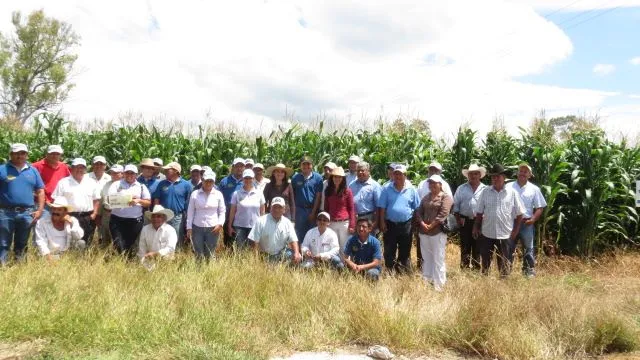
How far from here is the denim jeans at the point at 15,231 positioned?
26.5 feet

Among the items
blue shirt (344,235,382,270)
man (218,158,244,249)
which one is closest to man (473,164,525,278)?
blue shirt (344,235,382,270)

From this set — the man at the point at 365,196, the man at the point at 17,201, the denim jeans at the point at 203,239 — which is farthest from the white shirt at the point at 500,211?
the man at the point at 17,201

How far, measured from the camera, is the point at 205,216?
8.81 m

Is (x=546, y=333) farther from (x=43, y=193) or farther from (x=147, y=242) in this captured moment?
(x=43, y=193)

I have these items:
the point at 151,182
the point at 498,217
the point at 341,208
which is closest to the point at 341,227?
the point at 341,208

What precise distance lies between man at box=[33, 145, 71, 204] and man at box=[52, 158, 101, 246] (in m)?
0.38

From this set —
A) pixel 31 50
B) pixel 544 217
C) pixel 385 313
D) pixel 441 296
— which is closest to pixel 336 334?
pixel 385 313

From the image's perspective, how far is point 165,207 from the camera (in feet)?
29.8

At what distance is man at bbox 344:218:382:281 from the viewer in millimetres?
7989

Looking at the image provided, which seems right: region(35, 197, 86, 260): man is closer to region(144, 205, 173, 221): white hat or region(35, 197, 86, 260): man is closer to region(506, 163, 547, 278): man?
region(144, 205, 173, 221): white hat

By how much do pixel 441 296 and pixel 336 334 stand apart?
153 centimetres

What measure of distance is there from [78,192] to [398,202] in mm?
4841

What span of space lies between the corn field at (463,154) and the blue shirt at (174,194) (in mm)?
2598

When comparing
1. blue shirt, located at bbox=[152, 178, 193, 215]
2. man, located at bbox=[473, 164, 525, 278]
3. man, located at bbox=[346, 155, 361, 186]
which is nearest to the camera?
man, located at bbox=[473, 164, 525, 278]
